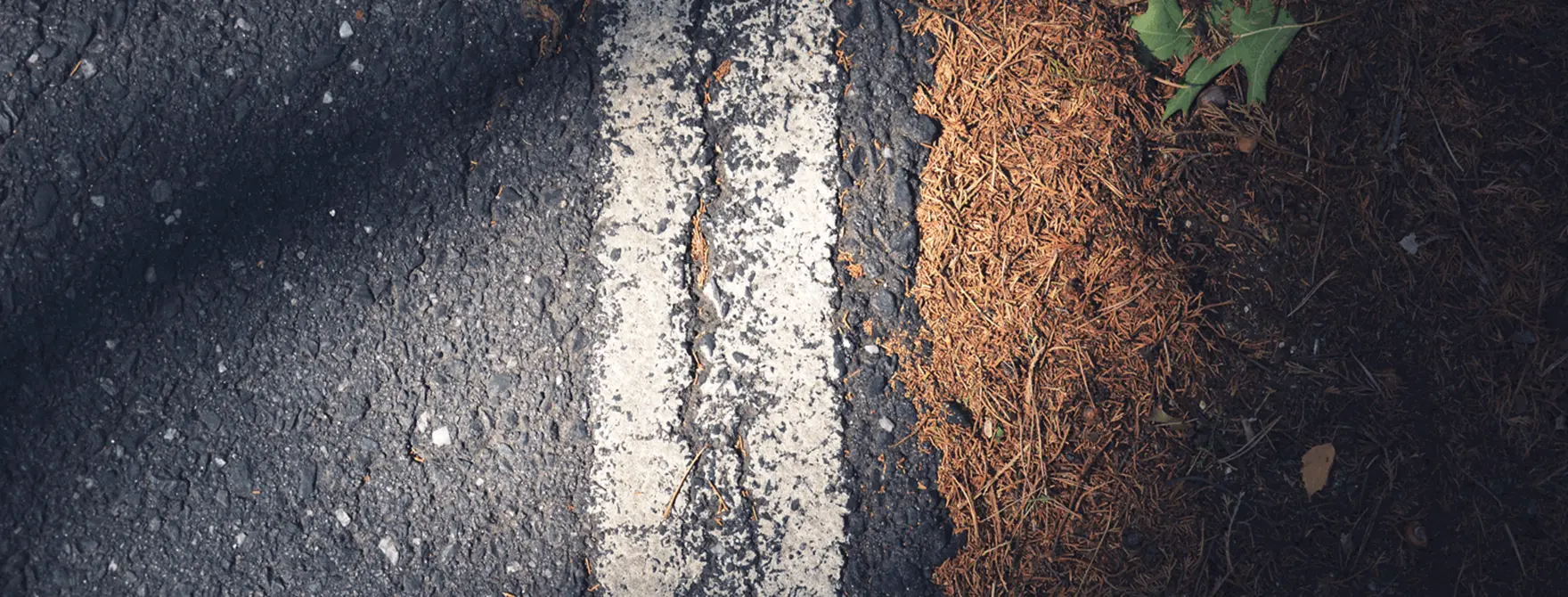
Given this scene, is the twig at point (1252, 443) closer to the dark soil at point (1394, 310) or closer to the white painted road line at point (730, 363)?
the dark soil at point (1394, 310)

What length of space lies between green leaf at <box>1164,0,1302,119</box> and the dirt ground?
5 cm

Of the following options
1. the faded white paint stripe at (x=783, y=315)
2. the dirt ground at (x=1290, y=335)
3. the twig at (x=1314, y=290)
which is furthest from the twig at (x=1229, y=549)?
the faded white paint stripe at (x=783, y=315)

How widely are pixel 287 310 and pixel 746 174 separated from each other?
1017mm

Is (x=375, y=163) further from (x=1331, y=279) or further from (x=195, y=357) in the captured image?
(x=1331, y=279)

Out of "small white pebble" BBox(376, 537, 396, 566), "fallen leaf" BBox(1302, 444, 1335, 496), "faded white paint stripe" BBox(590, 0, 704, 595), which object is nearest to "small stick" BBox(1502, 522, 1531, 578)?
"fallen leaf" BBox(1302, 444, 1335, 496)

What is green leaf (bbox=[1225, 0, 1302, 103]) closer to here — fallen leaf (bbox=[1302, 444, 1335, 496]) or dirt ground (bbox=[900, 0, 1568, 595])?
dirt ground (bbox=[900, 0, 1568, 595])

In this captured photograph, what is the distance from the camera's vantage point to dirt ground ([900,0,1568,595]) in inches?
64.7

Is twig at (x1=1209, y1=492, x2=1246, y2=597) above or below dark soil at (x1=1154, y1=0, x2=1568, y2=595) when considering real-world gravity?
below

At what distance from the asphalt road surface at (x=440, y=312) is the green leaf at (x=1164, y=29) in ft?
1.52

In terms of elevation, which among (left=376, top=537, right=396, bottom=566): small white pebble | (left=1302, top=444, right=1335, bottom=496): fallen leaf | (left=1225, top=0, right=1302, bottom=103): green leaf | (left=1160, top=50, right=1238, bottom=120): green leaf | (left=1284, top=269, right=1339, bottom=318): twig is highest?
(left=1225, top=0, right=1302, bottom=103): green leaf

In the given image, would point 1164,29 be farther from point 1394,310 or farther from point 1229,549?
point 1229,549

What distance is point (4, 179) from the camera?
5.61ft

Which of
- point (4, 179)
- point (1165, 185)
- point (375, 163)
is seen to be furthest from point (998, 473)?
point (4, 179)

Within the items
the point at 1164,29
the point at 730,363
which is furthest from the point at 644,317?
the point at 1164,29
